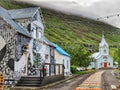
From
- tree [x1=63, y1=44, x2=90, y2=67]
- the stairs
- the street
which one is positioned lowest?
the street

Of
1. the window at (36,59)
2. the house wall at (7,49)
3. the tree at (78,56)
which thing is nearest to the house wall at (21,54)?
the house wall at (7,49)

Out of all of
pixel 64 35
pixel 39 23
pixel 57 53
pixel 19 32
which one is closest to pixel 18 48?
pixel 19 32

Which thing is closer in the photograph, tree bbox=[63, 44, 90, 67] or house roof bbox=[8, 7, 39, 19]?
house roof bbox=[8, 7, 39, 19]

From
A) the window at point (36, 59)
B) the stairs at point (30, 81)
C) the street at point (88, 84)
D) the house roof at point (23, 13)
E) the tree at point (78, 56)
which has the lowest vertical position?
the street at point (88, 84)

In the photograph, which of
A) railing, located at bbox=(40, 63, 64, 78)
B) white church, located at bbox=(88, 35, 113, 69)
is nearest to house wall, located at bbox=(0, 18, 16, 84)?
railing, located at bbox=(40, 63, 64, 78)

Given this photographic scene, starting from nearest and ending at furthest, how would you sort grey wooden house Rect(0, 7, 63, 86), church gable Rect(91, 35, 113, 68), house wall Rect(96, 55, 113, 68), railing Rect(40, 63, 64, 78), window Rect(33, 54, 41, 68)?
1. grey wooden house Rect(0, 7, 63, 86)
2. railing Rect(40, 63, 64, 78)
3. window Rect(33, 54, 41, 68)
4. house wall Rect(96, 55, 113, 68)
5. church gable Rect(91, 35, 113, 68)

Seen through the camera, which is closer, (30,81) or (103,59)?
(30,81)

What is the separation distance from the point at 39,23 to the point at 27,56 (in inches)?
226

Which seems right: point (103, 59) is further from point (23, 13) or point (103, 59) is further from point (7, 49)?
point (7, 49)

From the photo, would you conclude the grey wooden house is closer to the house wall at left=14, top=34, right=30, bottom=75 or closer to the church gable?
the house wall at left=14, top=34, right=30, bottom=75

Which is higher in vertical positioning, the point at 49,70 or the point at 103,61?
the point at 103,61

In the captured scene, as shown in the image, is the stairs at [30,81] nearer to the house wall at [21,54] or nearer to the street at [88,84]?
the house wall at [21,54]

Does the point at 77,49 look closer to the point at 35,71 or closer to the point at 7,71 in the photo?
the point at 35,71

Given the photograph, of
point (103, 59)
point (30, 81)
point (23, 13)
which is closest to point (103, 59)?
point (103, 59)
